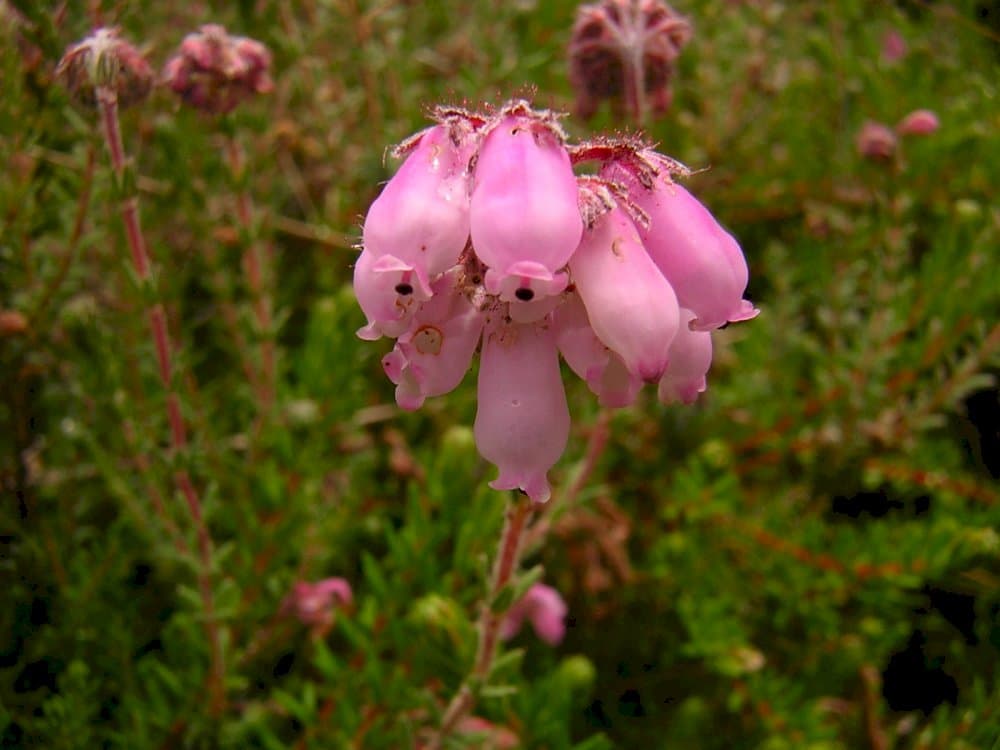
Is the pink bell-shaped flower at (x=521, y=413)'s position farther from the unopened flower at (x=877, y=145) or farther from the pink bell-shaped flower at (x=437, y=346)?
the unopened flower at (x=877, y=145)

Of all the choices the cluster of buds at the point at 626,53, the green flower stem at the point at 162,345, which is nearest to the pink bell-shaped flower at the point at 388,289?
the green flower stem at the point at 162,345

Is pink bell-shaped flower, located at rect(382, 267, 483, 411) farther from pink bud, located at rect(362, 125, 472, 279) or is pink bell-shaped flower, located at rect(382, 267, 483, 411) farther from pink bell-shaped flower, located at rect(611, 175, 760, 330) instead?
pink bell-shaped flower, located at rect(611, 175, 760, 330)

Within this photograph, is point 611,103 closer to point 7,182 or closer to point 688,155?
point 688,155

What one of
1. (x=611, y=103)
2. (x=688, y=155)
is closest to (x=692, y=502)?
(x=611, y=103)

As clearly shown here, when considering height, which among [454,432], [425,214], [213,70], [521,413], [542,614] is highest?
[213,70]

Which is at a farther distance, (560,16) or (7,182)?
(560,16)

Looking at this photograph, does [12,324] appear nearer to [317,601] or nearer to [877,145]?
[317,601]

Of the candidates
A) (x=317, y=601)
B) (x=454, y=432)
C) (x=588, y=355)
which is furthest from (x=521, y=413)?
(x=317, y=601)
